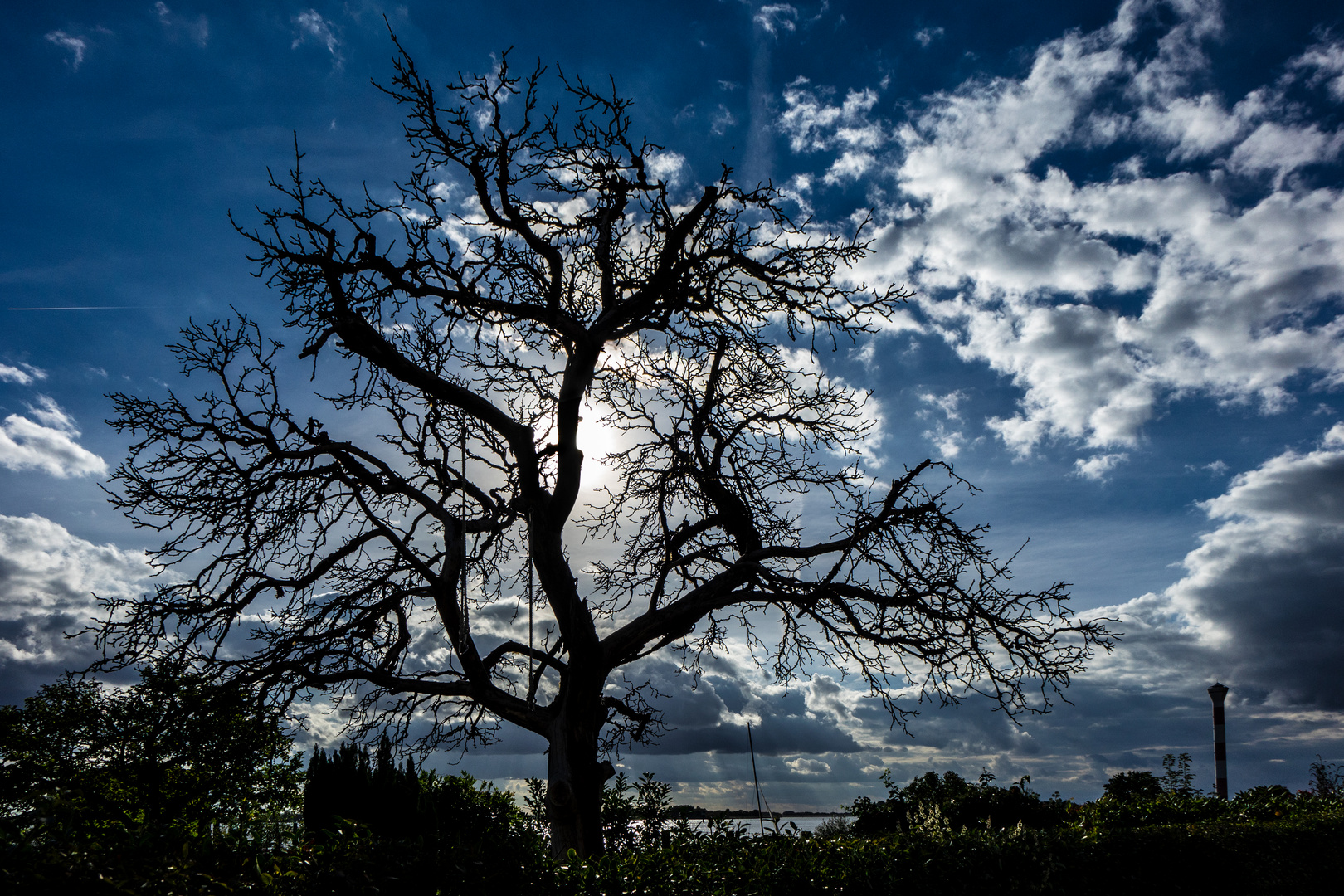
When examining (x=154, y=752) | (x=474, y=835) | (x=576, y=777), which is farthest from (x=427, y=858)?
(x=154, y=752)

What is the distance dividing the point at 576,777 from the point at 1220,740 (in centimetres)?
2148

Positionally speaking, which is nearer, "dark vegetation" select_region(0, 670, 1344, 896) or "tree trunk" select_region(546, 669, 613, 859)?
"dark vegetation" select_region(0, 670, 1344, 896)

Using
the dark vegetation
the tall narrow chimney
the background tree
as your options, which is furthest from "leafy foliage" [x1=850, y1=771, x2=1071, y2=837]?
the background tree

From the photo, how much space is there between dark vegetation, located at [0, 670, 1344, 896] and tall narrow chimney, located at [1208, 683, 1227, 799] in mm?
5606

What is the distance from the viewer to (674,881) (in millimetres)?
4883

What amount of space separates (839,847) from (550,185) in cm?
721

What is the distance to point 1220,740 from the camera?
21219 mm

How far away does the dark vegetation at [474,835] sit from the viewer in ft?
11.3

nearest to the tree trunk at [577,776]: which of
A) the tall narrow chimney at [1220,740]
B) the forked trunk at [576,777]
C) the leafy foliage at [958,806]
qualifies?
the forked trunk at [576,777]

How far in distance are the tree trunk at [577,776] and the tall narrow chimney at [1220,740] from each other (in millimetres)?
20780

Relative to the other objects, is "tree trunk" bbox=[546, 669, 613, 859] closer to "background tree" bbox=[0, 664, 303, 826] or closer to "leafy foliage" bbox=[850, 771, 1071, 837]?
"background tree" bbox=[0, 664, 303, 826]

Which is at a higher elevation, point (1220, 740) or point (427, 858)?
point (427, 858)

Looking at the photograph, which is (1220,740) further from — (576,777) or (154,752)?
(154,752)

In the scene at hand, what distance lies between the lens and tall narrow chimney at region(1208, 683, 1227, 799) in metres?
21.1
